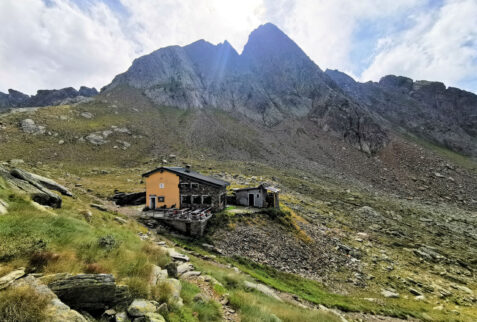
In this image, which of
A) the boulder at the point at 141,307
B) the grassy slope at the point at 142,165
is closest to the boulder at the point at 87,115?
the grassy slope at the point at 142,165

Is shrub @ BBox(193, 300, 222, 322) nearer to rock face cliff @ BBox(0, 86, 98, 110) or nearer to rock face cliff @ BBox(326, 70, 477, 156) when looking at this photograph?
rock face cliff @ BBox(326, 70, 477, 156)

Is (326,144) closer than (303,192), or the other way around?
(303,192)

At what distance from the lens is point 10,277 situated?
5.12 m

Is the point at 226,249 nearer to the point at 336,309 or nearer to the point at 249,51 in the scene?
the point at 336,309

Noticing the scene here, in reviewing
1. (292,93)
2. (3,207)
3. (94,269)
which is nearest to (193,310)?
(94,269)

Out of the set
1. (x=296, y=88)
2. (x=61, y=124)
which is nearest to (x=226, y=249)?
(x=61, y=124)

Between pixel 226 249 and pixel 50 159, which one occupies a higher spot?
pixel 50 159

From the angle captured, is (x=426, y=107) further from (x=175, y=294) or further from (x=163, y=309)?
(x=163, y=309)

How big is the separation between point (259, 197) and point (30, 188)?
79.0ft

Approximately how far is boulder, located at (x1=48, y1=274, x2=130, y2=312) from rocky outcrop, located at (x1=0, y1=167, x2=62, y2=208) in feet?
37.1

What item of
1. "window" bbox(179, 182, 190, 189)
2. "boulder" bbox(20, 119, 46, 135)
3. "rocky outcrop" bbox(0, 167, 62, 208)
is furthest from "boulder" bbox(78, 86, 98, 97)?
"rocky outcrop" bbox(0, 167, 62, 208)

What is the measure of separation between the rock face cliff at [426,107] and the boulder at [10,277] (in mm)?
130649

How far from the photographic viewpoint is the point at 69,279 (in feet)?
18.7

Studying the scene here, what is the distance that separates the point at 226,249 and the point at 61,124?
70.6 metres
